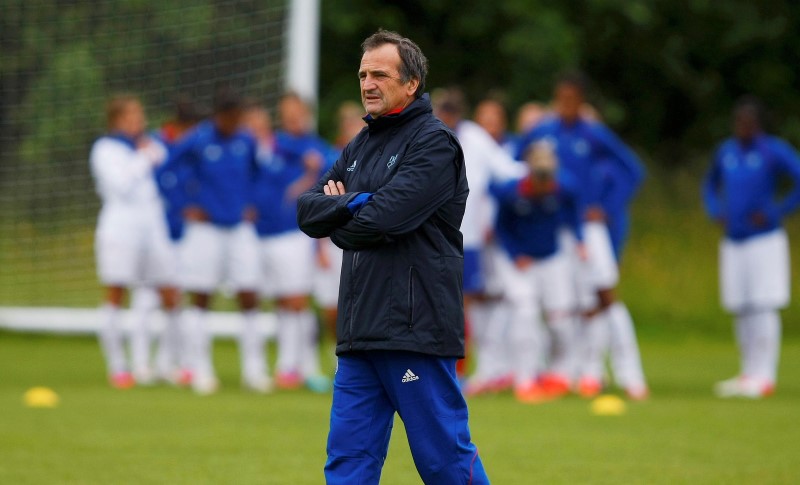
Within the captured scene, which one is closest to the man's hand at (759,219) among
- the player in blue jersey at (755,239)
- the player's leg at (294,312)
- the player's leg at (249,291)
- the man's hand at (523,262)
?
the player in blue jersey at (755,239)

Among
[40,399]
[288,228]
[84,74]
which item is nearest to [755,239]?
[288,228]

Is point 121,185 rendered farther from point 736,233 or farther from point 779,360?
point 779,360

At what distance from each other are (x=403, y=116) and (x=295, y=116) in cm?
815

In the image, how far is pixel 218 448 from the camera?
9.27m

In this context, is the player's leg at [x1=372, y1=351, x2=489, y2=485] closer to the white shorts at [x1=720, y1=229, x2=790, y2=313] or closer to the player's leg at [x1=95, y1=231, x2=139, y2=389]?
the white shorts at [x1=720, y1=229, x2=790, y2=313]

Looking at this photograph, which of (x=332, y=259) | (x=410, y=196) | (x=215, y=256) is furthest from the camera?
(x=332, y=259)

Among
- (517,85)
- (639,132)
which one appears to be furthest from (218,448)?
(639,132)

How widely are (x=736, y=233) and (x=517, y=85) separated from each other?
46.8 feet

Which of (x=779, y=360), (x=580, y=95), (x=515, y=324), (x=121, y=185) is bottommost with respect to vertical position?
(x=779, y=360)

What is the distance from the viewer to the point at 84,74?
1766 centimetres

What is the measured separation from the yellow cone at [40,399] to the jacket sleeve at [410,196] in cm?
682

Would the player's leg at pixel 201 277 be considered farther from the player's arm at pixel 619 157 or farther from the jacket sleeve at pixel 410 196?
the jacket sleeve at pixel 410 196

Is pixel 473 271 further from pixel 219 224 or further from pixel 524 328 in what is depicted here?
pixel 219 224

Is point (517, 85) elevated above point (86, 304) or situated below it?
above
